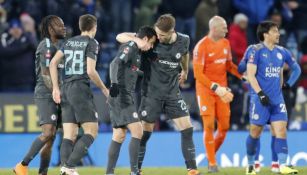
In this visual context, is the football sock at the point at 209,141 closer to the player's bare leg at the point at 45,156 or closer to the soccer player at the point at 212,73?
the soccer player at the point at 212,73

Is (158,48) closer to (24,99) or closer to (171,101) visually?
(171,101)

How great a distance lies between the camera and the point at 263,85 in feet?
53.0

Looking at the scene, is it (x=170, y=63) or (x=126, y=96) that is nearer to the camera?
(x=126, y=96)

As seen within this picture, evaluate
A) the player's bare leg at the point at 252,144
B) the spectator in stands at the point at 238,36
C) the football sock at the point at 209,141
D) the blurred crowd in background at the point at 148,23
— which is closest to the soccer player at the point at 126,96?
the player's bare leg at the point at 252,144

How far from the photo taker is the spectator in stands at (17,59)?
21375mm

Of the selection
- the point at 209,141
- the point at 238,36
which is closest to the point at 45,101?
the point at 209,141

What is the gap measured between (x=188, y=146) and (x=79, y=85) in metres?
1.78

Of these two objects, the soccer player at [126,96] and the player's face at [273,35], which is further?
the player's face at [273,35]

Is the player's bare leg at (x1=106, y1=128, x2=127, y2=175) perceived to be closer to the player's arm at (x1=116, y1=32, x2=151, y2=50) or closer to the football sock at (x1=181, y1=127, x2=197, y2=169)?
the football sock at (x1=181, y1=127, x2=197, y2=169)

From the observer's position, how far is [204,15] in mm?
22953

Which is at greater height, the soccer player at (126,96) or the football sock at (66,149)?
the soccer player at (126,96)

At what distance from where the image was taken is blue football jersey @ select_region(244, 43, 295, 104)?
16.1 m

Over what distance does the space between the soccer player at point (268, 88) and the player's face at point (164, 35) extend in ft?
4.56

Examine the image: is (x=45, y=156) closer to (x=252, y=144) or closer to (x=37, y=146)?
(x=37, y=146)
